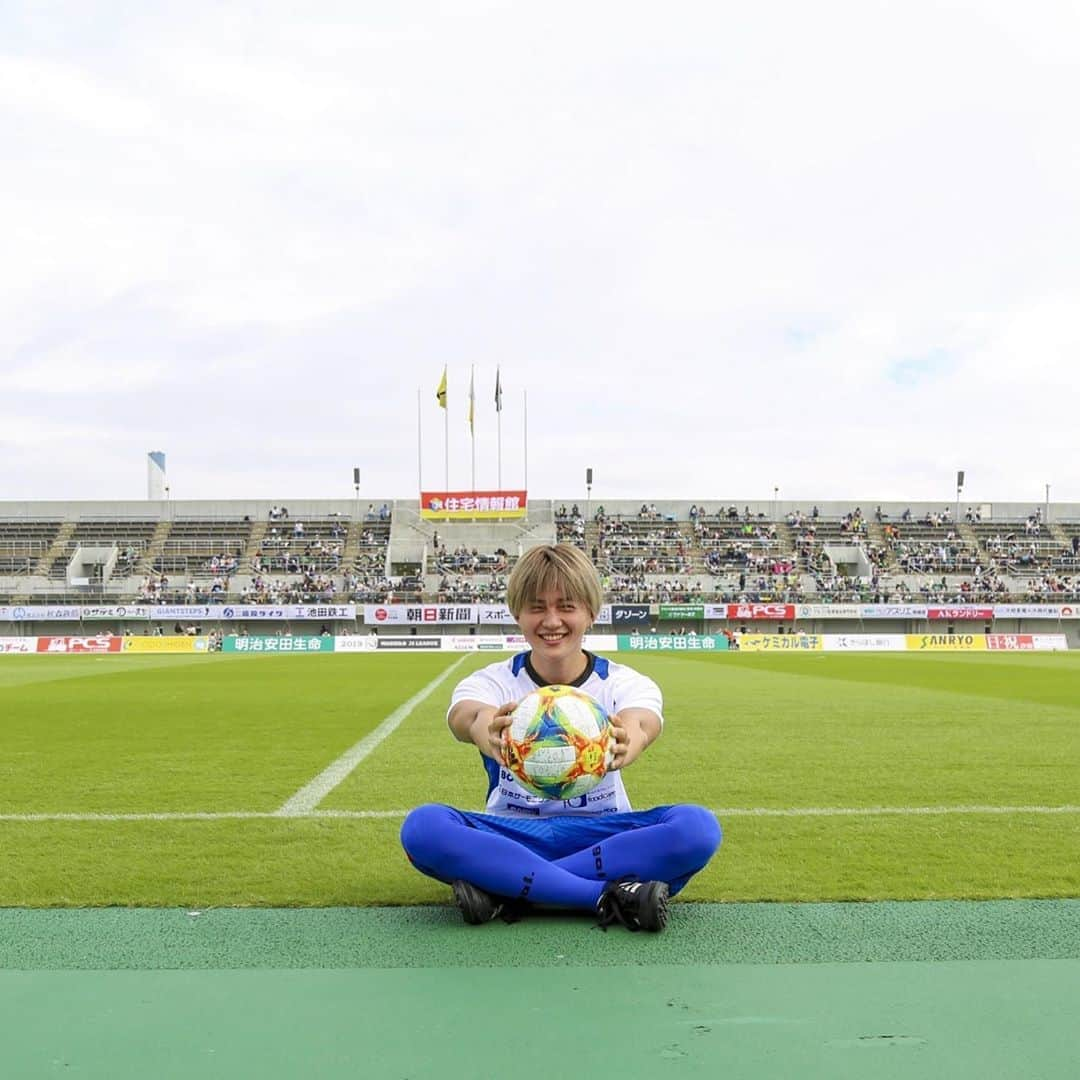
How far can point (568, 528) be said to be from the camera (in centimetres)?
6538

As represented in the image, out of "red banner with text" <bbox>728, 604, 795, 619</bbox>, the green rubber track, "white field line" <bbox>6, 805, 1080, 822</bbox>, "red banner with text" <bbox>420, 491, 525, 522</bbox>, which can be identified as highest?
"red banner with text" <bbox>420, 491, 525, 522</bbox>

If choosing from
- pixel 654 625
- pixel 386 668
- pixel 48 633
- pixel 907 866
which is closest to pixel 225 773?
pixel 907 866

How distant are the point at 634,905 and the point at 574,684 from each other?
899 millimetres

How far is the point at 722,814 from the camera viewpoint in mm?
6531

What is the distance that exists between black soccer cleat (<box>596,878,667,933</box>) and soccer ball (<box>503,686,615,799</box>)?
395 mm

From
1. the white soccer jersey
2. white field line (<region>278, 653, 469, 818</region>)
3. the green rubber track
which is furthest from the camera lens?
white field line (<region>278, 653, 469, 818</region>)

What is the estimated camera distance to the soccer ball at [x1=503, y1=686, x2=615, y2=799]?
12.4 feet

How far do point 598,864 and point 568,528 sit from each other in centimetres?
6136

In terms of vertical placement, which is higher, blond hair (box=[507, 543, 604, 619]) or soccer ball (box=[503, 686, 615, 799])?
blond hair (box=[507, 543, 604, 619])

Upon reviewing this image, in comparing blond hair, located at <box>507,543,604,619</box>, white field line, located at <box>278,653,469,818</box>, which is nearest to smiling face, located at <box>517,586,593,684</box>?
blond hair, located at <box>507,543,604,619</box>

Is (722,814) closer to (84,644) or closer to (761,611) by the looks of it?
(84,644)

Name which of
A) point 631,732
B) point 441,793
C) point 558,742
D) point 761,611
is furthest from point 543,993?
point 761,611

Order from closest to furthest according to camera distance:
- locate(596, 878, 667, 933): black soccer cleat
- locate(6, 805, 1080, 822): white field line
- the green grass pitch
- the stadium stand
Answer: locate(596, 878, 667, 933): black soccer cleat → the green grass pitch → locate(6, 805, 1080, 822): white field line → the stadium stand

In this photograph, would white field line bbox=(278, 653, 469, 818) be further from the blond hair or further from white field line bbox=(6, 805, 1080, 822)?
the blond hair
